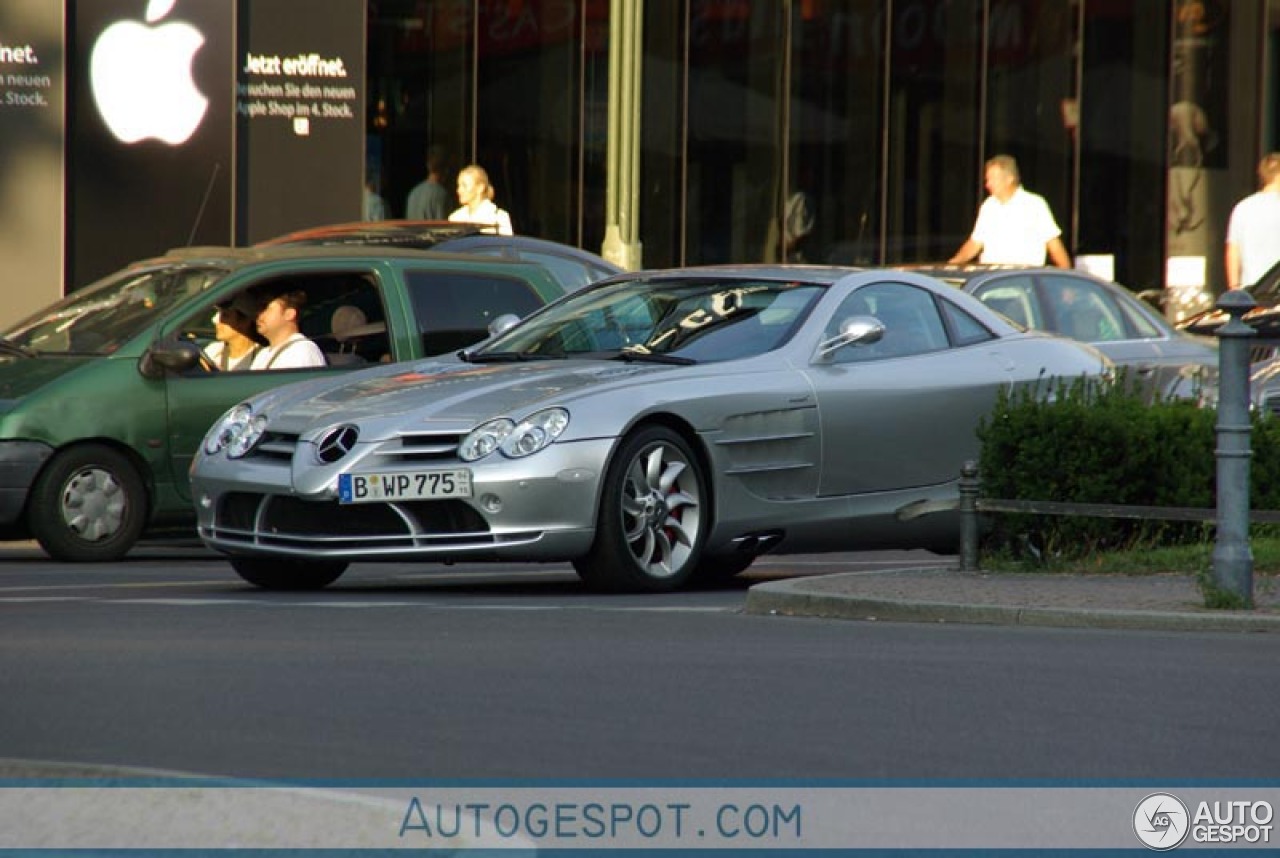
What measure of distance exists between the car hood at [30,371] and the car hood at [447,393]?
7.03 feet

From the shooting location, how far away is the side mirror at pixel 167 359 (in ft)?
43.5

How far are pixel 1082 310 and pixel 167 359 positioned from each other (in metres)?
5.86

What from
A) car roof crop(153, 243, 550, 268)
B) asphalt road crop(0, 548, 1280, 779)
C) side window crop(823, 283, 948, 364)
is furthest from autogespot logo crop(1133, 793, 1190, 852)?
car roof crop(153, 243, 550, 268)

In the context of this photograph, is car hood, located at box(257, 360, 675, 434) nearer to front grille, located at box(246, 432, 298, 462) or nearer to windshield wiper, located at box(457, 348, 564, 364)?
front grille, located at box(246, 432, 298, 462)

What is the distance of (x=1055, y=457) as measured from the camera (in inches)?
453

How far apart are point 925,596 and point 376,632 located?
221cm

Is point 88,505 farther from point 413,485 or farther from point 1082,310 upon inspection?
point 1082,310

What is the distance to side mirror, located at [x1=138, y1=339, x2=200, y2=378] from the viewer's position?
13250 millimetres

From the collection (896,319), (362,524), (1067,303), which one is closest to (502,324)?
(896,319)

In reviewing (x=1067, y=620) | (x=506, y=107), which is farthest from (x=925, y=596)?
(x=506, y=107)

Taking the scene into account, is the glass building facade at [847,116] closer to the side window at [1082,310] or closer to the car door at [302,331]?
the side window at [1082,310]

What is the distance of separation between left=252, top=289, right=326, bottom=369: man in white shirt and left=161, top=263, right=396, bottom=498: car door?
8 centimetres

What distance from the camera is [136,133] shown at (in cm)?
2416

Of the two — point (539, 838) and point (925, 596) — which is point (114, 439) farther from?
point (539, 838)
